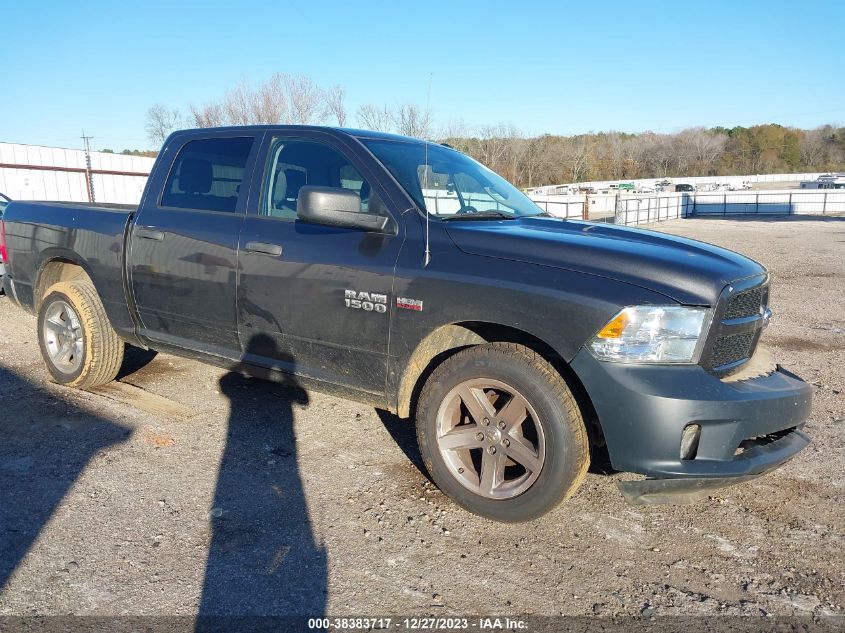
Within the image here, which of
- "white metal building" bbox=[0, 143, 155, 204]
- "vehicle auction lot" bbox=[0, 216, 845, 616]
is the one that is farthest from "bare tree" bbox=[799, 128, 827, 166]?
"vehicle auction lot" bbox=[0, 216, 845, 616]

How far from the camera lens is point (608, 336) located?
2809 mm

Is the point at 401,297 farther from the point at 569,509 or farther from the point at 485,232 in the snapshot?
the point at 569,509

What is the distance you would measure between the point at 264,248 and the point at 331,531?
5.48 feet

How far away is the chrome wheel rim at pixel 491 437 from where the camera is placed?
3.08m

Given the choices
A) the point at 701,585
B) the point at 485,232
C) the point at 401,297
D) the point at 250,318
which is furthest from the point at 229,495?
the point at 701,585

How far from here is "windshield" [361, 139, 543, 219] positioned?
3.66 meters

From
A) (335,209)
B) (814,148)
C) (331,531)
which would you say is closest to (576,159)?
(814,148)

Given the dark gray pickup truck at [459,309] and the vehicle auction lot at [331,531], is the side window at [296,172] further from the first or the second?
the vehicle auction lot at [331,531]

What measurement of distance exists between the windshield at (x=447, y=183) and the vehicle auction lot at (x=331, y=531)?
113 centimetres

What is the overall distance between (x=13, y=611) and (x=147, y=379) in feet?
10.1

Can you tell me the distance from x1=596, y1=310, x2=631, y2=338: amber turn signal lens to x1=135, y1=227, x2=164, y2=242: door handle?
118 inches

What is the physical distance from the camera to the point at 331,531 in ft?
10.2

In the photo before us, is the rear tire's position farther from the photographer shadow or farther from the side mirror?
the side mirror

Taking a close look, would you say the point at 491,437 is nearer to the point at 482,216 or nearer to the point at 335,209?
the point at 482,216
